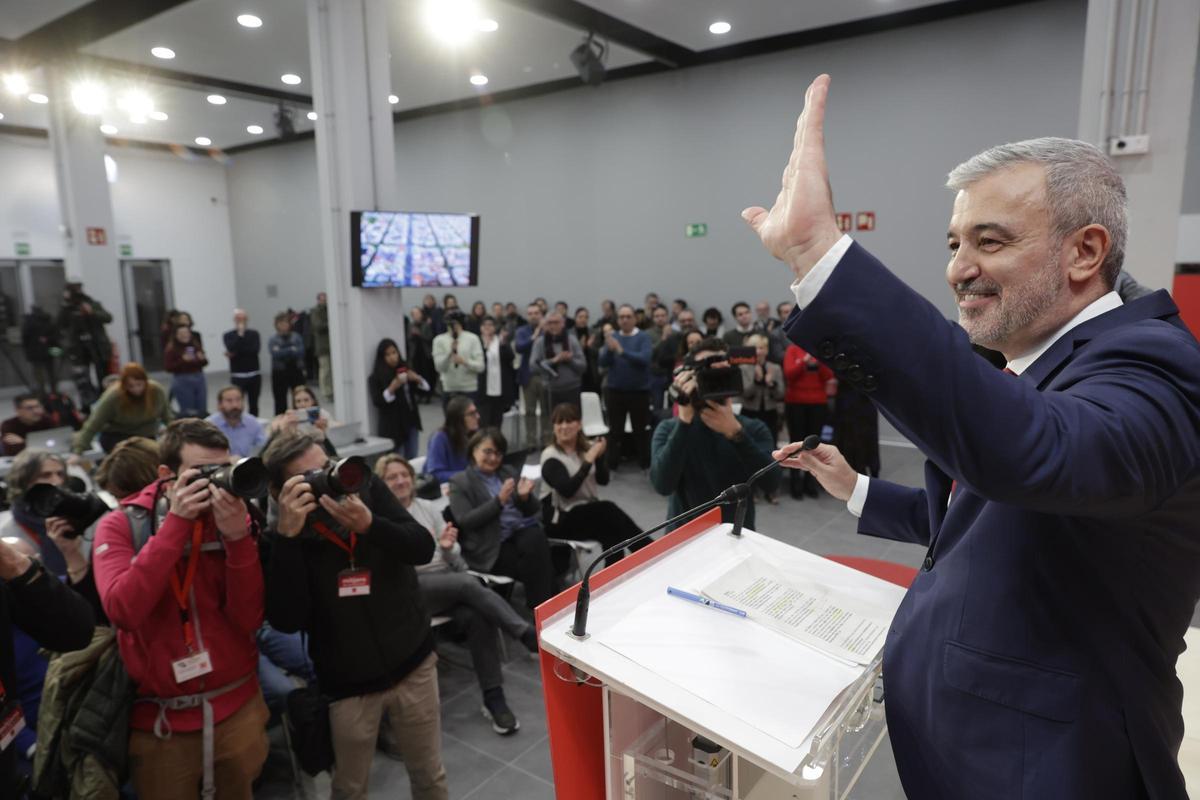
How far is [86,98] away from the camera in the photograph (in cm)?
951

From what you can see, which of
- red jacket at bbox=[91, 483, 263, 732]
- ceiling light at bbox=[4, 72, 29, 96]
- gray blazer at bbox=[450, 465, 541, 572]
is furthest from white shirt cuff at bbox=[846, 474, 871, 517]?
ceiling light at bbox=[4, 72, 29, 96]

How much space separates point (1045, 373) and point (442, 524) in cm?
306

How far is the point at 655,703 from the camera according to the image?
0.94 metres

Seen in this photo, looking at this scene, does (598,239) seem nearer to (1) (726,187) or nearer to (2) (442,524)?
(1) (726,187)

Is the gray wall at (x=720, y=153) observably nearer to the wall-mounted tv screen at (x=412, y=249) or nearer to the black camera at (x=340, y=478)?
the wall-mounted tv screen at (x=412, y=249)

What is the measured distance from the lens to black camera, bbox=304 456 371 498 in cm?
191

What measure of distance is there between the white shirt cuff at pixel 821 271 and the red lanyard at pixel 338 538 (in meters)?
1.81

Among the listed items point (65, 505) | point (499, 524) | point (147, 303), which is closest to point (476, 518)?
point (499, 524)

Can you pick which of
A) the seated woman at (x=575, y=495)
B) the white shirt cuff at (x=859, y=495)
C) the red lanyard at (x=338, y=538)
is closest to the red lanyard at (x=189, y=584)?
the red lanyard at (x=338, y=538)

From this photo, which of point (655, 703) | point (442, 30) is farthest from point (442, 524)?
point (442, 30)

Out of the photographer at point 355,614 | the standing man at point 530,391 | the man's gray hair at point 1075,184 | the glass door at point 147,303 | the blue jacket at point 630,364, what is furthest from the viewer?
Answer: the glass door at point 147,303

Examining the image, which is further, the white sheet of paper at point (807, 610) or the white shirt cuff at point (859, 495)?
the white shirt cuff at point (859, 495)

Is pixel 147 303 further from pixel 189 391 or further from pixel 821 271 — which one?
pixel 821 271

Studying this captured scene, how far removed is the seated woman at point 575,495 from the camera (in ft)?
13.9
